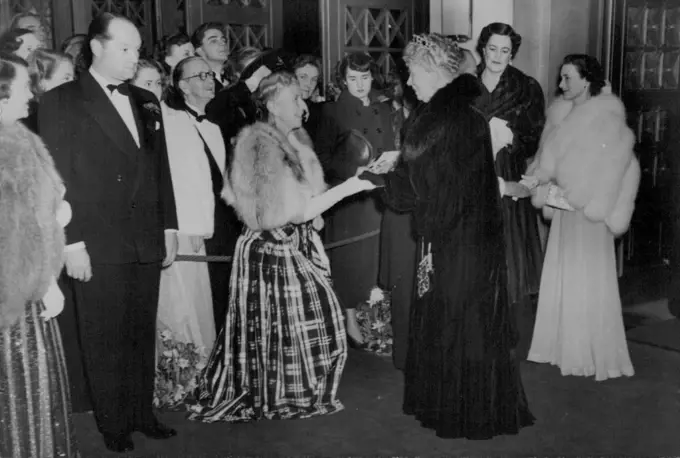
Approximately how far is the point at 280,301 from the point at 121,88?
114 centimetres

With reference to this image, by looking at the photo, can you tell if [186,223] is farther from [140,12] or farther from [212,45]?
[140,12]

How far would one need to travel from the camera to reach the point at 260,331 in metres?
3.85

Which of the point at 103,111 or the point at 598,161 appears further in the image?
the point at 598,161

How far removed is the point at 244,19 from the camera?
7.02m

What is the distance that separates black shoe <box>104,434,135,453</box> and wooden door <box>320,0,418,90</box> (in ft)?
8.34

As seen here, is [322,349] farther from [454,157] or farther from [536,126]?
[536,126]

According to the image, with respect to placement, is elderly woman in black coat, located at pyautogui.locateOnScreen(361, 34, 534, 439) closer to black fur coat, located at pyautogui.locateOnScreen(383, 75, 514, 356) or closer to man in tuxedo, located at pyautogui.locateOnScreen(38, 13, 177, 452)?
black fur coat, located at pyautogui.locateOnScreen(383, 75, 514, 356)

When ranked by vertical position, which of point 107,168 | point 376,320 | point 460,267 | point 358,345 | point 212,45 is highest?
point 212,45

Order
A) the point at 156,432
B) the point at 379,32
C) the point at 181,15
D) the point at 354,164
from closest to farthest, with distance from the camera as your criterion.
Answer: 1. the point at 156,432
2. the point at 354,164
3. the point at 379,32
4. the point at 181,15

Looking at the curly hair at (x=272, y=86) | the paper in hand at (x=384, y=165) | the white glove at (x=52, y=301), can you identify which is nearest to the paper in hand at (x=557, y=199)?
the paper in hand at (x=384, y=165)

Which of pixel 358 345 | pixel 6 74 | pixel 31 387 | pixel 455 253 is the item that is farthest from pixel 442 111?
pixel 358 345

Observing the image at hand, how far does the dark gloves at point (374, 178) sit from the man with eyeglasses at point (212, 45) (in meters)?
1.63

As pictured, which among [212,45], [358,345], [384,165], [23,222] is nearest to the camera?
[23,222]

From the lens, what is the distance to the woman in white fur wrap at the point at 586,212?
4.21 m
